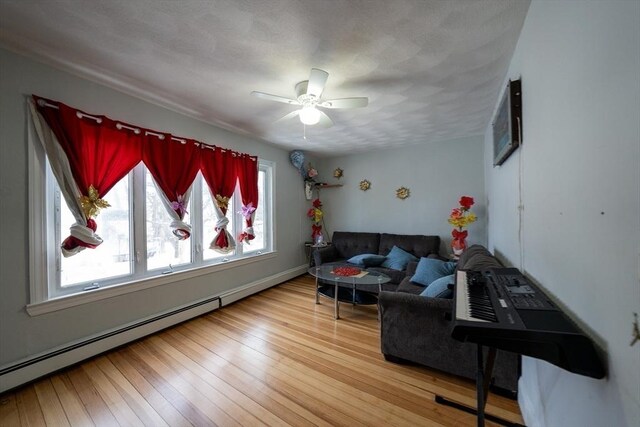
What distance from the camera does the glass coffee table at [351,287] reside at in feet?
8.98

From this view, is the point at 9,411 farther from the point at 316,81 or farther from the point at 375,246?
the point at 375,246

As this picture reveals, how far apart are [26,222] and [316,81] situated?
7.82ft

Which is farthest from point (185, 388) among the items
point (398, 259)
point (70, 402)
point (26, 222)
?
point (398, 259)

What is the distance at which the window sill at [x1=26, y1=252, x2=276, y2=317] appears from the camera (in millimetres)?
1762

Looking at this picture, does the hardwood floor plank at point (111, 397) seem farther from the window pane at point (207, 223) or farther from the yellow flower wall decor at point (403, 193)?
the yellow flower wall decor at point (403, 193)

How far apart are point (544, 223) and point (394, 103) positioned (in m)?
1.82

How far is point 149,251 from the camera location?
2.46 metres

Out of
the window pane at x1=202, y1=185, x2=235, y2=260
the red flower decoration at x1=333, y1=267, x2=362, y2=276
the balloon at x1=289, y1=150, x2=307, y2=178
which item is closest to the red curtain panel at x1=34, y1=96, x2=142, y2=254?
the window pane at x1=202, y1=185, x2=235, y2=260

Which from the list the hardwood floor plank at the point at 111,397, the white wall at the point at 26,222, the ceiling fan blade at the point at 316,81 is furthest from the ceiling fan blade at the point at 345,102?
the hardwood floor plank at the point at 111,397

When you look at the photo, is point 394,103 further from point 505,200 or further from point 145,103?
point 145,103

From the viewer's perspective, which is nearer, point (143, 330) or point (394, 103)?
point (143, 330)

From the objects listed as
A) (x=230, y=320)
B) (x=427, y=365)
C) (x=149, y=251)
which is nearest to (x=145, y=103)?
(x=149, y=251)

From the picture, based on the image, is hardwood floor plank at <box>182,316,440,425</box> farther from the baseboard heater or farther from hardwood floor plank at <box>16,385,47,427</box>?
hardwood floor plank at <box>16,385,47,427</box>

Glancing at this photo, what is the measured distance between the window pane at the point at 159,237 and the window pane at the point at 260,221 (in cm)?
120
